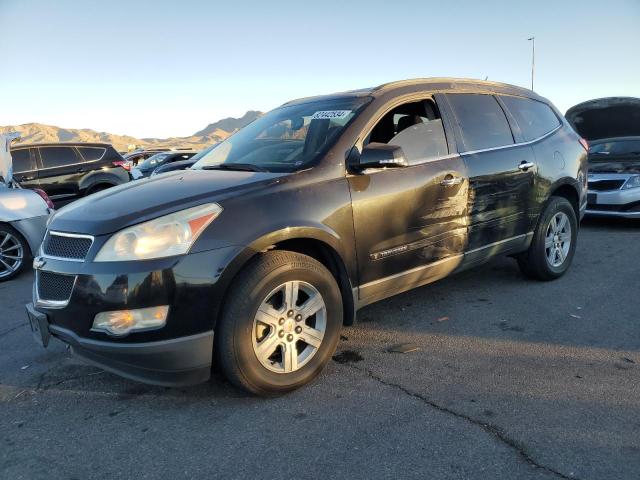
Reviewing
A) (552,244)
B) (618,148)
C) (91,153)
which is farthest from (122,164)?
(618,148)

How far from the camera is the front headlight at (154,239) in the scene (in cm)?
254

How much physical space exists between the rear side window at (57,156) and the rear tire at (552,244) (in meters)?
8.65

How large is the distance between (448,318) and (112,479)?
107 inches

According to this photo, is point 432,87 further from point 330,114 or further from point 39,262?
point 39,262

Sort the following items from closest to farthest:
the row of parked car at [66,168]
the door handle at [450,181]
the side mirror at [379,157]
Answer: the side mirror at [379,157] < the door handle at [450,181] < the row of parked car at [66,168]

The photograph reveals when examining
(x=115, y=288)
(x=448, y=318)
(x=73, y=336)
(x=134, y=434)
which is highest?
(x=115, y=288)

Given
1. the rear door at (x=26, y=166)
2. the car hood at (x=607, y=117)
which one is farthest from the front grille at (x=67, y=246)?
the car hood at (x=607, y=117)

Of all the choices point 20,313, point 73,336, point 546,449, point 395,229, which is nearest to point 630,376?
point 546,449

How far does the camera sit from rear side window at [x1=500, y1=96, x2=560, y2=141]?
4.59 m

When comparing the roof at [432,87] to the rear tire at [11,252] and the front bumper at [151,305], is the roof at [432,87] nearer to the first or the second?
the front bumper at [151,305]

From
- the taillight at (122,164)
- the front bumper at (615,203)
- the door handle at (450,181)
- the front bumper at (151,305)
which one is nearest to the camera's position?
the front bumper at (151,305)

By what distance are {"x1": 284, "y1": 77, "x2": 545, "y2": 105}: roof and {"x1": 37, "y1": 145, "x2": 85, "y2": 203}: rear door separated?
23.0 feet

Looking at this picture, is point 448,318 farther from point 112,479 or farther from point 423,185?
point 112,479

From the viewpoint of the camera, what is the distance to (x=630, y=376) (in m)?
2.99
